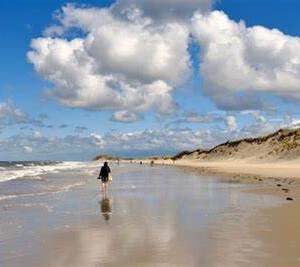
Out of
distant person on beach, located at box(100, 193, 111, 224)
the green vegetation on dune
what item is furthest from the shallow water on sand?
the green vegetation on dune

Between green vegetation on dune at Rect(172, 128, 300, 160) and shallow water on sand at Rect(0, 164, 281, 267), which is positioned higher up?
green vegetation on dune at Rect(172, 128, 300, 160)

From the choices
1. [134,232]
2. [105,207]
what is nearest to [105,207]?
[105,207]

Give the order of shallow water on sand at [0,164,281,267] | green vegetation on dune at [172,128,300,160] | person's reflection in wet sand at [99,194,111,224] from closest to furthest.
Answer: shallow water on sand at [0,164,281,267], person's reflection in wet sand at [99,194,111,224], green vegetation on dune at [172,128,300,160]

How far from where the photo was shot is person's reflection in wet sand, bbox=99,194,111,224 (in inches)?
872

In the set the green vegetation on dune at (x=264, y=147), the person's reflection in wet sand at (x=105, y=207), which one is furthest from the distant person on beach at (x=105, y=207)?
the green vegetation on dune at (x=264, y=147)

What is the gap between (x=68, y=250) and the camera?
14.5m

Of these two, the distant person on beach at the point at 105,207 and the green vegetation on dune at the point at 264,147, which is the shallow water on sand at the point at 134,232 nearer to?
the distant person on beach at the point at 105,207

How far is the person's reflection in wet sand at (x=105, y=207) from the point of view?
72.7 feet

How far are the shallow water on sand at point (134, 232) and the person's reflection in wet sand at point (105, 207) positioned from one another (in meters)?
0.05

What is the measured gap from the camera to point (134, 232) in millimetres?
17406

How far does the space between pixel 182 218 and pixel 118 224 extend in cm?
296

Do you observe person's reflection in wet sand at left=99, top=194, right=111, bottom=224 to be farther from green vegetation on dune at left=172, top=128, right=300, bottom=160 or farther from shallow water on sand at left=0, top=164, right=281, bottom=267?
green vegetation on dune at left=172, top=128, right=300, bottom=160

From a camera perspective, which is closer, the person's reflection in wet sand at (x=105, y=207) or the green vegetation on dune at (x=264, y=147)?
the person's reflection in wet sand at (x=105, y=207)

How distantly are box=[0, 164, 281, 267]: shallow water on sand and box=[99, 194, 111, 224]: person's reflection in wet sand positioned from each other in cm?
5
